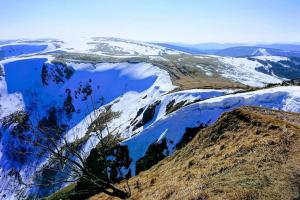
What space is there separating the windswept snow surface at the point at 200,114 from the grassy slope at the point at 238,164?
18343 mm

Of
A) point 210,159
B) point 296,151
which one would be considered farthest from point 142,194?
point 296,151

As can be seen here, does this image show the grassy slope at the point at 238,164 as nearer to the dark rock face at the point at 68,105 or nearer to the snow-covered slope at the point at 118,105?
the snow-covered slope at the point at 118,105

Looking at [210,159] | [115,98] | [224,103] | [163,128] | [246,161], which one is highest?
[246,161]

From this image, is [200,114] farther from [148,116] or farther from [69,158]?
[69,158]

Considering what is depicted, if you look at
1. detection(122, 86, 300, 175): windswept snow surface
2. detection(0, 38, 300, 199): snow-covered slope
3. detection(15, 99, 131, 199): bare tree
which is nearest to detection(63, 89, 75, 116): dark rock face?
detection(0, 38, 300, 199): snow-covered slope

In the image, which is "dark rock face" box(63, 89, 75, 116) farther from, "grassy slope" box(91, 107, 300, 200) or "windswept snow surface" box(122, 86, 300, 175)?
"grassy slope" box(91, 107, 300, 200)

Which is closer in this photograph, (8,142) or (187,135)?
(187,135)

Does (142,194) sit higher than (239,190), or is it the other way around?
(239,190)

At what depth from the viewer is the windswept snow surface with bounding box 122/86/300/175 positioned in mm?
50094

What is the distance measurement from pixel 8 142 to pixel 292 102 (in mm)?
124937

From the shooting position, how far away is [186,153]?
3164cm

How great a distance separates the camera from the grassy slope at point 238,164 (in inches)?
687

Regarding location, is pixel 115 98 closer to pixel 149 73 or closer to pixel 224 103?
pixel 149 73

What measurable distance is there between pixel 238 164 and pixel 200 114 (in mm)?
33083
